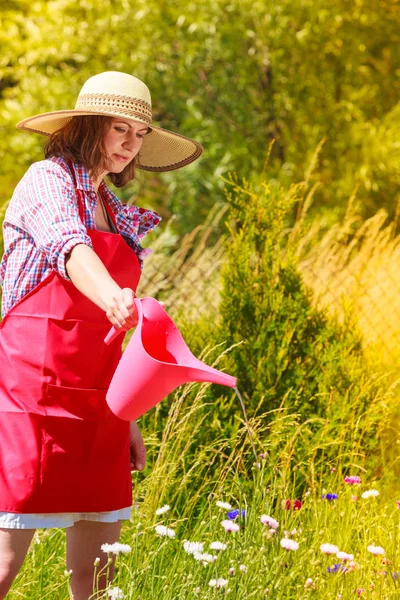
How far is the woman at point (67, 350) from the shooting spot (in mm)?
2107

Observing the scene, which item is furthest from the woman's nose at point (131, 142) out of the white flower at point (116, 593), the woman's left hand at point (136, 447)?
the white flower at point (116, 593)

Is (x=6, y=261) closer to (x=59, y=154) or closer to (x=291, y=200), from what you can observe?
(x=59, y=154)

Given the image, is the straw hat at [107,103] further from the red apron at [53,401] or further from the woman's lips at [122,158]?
the red apron at [53,401]

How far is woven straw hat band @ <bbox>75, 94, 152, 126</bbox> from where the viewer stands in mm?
2270

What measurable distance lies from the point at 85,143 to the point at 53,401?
0.67 meters

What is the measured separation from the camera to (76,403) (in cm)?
217

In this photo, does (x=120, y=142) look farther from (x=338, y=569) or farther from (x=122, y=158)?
(x=338, y=569)

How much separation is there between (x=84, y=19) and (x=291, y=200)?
308 inches

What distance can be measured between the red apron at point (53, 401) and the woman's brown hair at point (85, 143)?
0.22 metres

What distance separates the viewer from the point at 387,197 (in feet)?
31.9

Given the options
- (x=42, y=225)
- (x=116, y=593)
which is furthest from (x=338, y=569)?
(x=42, y=225)

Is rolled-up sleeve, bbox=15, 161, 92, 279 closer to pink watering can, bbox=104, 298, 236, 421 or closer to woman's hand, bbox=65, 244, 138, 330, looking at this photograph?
woman's hand, bbox=65, 244, 138, 330

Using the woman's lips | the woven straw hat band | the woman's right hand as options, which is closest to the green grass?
the woman's right hand

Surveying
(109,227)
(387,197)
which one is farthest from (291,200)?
(387,197)
